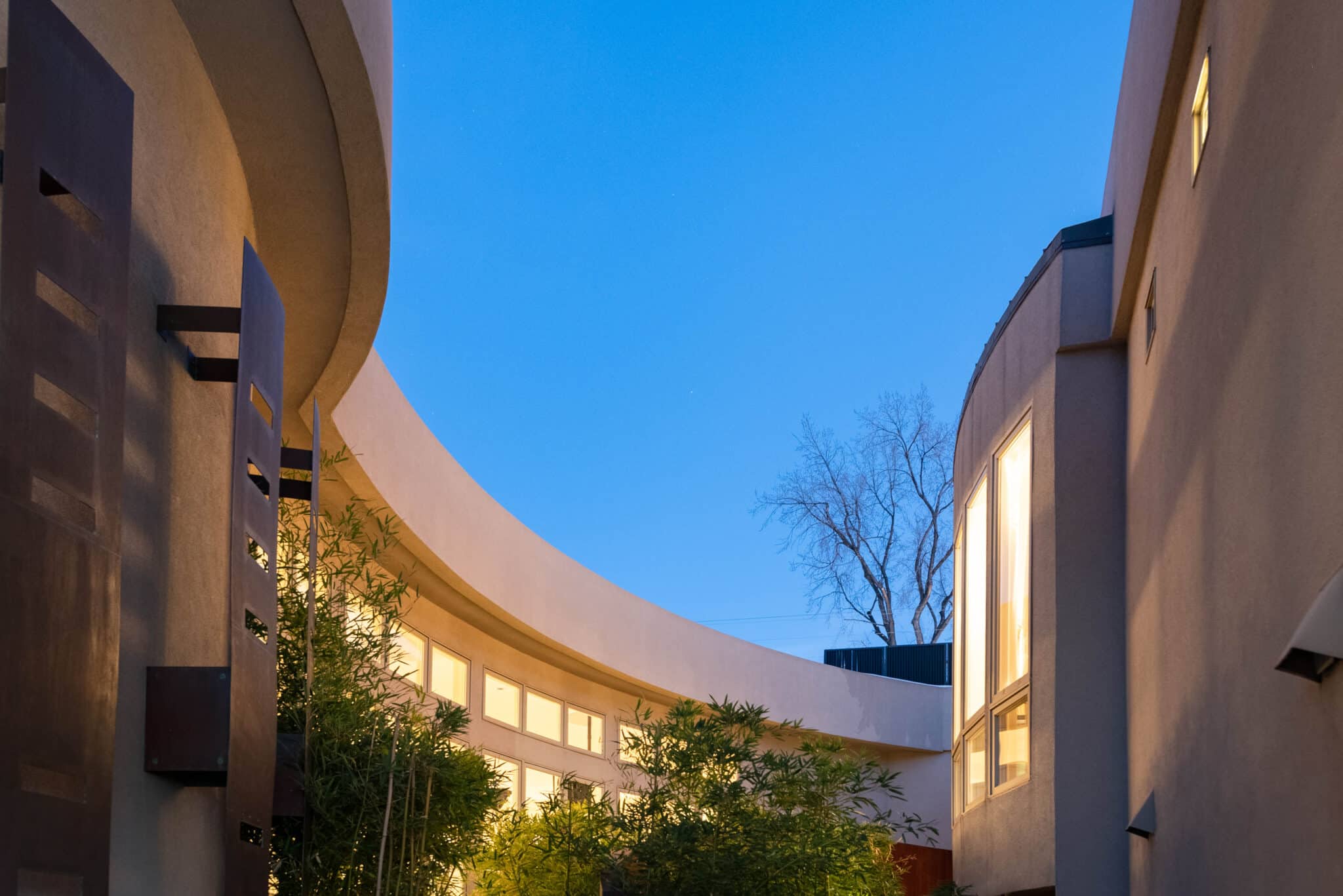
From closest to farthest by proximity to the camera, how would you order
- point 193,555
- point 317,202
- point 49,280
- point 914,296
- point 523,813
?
Result: point 49,280, point 193,555, point 317,202, point 523,813, point 914,296

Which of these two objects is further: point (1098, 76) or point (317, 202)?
point (1098, 76)

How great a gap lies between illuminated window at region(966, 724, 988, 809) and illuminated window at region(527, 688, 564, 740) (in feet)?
17.3

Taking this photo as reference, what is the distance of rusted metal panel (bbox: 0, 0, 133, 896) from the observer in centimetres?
235

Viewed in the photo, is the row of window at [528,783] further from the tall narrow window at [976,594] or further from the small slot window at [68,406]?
the small slot window at [68,406]

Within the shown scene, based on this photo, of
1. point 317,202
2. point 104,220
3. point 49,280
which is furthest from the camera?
point 317,202

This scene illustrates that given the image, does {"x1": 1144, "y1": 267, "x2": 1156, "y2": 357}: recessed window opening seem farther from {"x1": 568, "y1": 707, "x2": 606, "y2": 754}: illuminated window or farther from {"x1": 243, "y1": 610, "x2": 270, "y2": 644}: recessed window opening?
{"x1": 568, "y1": 707, "x2": 606, "y2": 754}: illuminated window

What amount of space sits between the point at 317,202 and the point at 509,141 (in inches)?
3206

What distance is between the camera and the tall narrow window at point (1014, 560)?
23.7 feet

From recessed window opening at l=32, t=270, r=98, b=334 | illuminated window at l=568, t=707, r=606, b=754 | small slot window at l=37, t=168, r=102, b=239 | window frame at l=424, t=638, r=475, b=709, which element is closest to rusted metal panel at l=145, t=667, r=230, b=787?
recessed window opening at l=32, t=270, r=98, b=334

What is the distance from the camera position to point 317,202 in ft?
16.4

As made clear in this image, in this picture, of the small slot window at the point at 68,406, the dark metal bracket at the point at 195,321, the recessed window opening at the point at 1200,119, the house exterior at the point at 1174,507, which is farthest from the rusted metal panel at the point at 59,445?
the recessed window opening at the point at 1200,119

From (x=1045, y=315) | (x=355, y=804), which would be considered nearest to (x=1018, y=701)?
(x=1045, y=315)

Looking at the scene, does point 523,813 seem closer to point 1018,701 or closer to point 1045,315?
point 1018,701

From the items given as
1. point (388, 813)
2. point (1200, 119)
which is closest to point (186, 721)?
point (388, 813)
